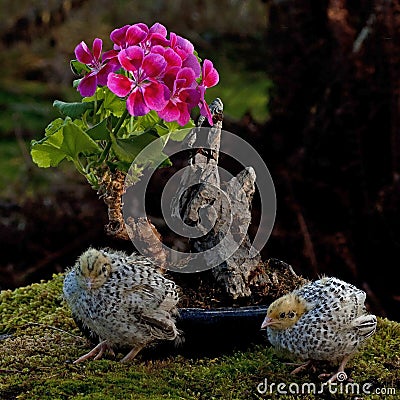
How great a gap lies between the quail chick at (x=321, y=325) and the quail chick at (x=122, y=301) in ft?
1.15

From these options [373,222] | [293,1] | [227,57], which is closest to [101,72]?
[373,222]

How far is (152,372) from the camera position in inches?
105

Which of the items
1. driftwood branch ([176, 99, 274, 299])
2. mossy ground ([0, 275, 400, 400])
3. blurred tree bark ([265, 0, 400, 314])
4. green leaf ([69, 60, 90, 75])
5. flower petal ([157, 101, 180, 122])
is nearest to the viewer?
mossy ground ([0, 275, 400, 400])

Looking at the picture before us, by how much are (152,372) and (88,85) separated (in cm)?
98

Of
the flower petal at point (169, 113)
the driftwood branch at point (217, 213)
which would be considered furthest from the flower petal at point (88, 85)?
the driftwood branch at point (217, 213)

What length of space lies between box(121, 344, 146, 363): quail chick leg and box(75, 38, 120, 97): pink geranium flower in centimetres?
87

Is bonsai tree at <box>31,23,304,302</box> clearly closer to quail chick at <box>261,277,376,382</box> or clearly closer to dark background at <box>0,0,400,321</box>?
quail chick at <box>261,277,376,382</box>

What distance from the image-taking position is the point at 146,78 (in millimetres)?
2600

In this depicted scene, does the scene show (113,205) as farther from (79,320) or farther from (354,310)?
(354,310)

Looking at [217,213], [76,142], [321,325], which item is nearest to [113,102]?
[76,142]

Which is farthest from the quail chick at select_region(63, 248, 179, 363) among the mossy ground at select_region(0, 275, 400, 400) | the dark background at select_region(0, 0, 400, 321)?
the dark background at select_region(0, 0, 400, 321)

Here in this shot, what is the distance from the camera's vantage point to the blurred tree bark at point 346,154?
16.4 ft

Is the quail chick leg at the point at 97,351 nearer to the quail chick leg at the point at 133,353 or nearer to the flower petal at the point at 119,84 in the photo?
the quail chick leg at the point at 133,353

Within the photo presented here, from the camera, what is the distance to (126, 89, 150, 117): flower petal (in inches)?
99.7
